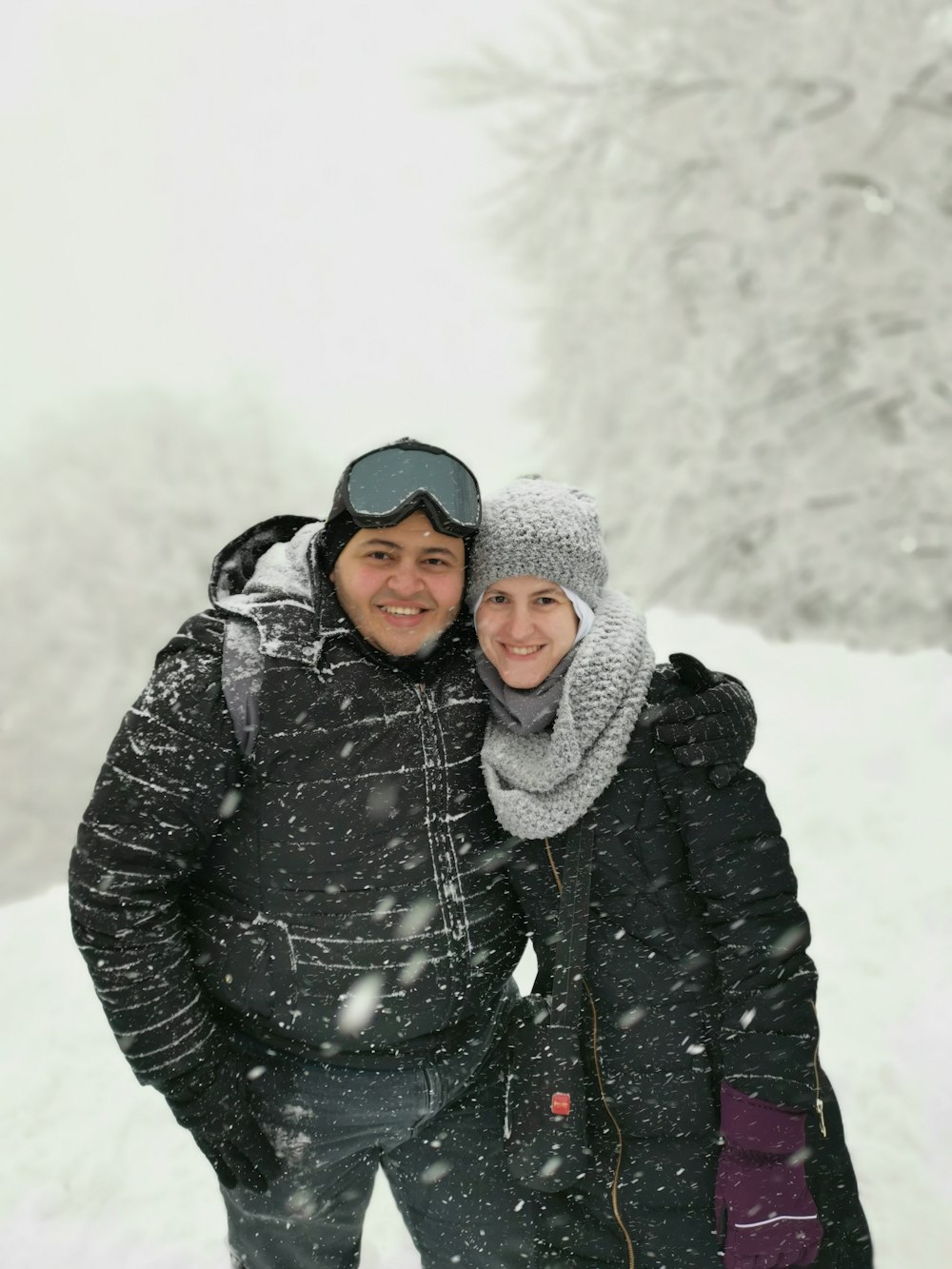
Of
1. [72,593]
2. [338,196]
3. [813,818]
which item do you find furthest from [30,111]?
[813,818]

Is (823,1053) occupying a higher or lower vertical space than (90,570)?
lower

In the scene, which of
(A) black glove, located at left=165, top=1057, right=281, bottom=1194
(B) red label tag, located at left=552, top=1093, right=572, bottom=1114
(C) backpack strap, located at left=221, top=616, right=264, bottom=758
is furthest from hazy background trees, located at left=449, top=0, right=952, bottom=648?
(A) black glove, located at left=165, top=1057, right=281, bottom=1194

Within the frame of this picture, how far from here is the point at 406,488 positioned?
2.28m

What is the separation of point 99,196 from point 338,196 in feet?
39.7

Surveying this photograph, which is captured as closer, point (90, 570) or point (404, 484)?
point (404, 484)

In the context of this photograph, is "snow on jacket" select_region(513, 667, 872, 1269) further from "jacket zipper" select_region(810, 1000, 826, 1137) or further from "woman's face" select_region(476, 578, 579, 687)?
"woman's face" select_region(476, 578, 579, 687)

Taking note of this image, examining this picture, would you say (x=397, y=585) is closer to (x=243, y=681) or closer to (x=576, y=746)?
(x=243, y=681)

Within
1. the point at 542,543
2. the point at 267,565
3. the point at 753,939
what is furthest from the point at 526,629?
the point at 753,939

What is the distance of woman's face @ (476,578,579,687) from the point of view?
2.31 m

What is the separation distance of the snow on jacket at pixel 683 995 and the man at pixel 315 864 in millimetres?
163

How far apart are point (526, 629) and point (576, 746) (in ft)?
1.05

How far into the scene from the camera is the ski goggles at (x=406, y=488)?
2277mm

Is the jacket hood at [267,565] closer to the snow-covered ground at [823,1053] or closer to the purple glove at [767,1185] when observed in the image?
the purple glove at [767,1185]

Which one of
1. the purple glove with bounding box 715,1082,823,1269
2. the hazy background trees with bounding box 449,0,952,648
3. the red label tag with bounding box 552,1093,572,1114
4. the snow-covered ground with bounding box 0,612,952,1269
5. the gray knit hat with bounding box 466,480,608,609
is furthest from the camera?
the hazy background trees with bounding box 449,0,952,648
